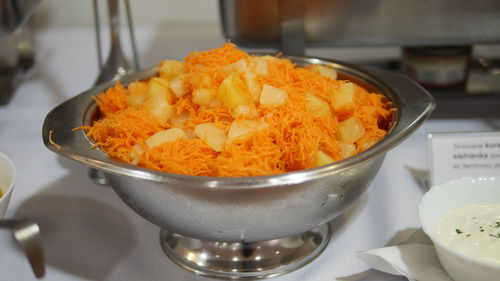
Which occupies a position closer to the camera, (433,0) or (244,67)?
(244,67)

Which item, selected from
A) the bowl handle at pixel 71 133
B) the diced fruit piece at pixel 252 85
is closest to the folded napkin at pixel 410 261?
the diced fruit piece at pixel 252 85

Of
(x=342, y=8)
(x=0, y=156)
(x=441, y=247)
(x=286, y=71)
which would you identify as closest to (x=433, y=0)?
(x=342, y=8)

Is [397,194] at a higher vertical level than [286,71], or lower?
lower

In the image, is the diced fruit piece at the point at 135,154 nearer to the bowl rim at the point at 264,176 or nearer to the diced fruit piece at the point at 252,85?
the bowl rim at the point at 264,176

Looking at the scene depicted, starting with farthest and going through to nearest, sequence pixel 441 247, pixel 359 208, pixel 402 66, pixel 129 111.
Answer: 1. pixel 402 66
2. pixel 359 208
3. pixel 129 111
4. pixel 441 247

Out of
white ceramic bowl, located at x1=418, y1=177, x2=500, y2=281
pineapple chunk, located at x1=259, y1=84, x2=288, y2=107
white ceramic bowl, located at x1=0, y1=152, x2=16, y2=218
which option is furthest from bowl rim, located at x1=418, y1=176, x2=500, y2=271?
white ceramic bowl, located at x1=0, y1=152, x2=16, y2=218

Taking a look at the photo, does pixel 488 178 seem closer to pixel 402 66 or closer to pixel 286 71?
pixel 286 71

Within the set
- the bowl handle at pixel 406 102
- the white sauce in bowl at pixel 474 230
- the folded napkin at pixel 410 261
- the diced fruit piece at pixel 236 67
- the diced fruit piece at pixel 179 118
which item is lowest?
the folded napkin at pixel 410 261
